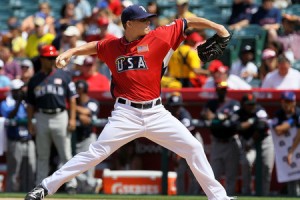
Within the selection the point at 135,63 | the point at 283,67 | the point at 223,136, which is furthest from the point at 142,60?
the point at 283,67

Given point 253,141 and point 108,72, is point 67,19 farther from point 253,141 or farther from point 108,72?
point 253,141

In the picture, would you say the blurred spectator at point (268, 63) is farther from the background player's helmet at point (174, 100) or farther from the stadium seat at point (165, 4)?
the stadium seat at point (165, 4)

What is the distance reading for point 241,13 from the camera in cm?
1398

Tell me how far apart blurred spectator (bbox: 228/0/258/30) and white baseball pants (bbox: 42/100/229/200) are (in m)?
6.81

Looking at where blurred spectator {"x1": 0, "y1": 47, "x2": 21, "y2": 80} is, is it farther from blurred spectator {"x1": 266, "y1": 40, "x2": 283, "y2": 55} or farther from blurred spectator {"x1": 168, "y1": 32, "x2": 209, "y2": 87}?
blurred spectator {"x1": 266, "y1": 40, "x2": 283, "y2": 55}

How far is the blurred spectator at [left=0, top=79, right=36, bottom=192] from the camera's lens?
11.2 meters

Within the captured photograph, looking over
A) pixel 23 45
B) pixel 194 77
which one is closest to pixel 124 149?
pixel 194 77

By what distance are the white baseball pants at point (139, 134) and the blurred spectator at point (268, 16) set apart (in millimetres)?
6289

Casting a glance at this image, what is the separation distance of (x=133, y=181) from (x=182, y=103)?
4.09 ft

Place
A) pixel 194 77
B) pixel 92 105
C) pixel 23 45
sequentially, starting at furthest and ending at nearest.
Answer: pixel 23 45 → pixel 194 77 → pixel 92 105

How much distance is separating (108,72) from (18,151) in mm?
2179

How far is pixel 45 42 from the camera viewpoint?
13672 millimetres

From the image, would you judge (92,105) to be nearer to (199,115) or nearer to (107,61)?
(199,115)

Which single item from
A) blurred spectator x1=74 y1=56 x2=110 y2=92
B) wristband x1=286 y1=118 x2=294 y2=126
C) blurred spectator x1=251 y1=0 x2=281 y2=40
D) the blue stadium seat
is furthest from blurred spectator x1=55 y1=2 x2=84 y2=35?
wristband x1=286 y1=118 x2=294 y2=126
